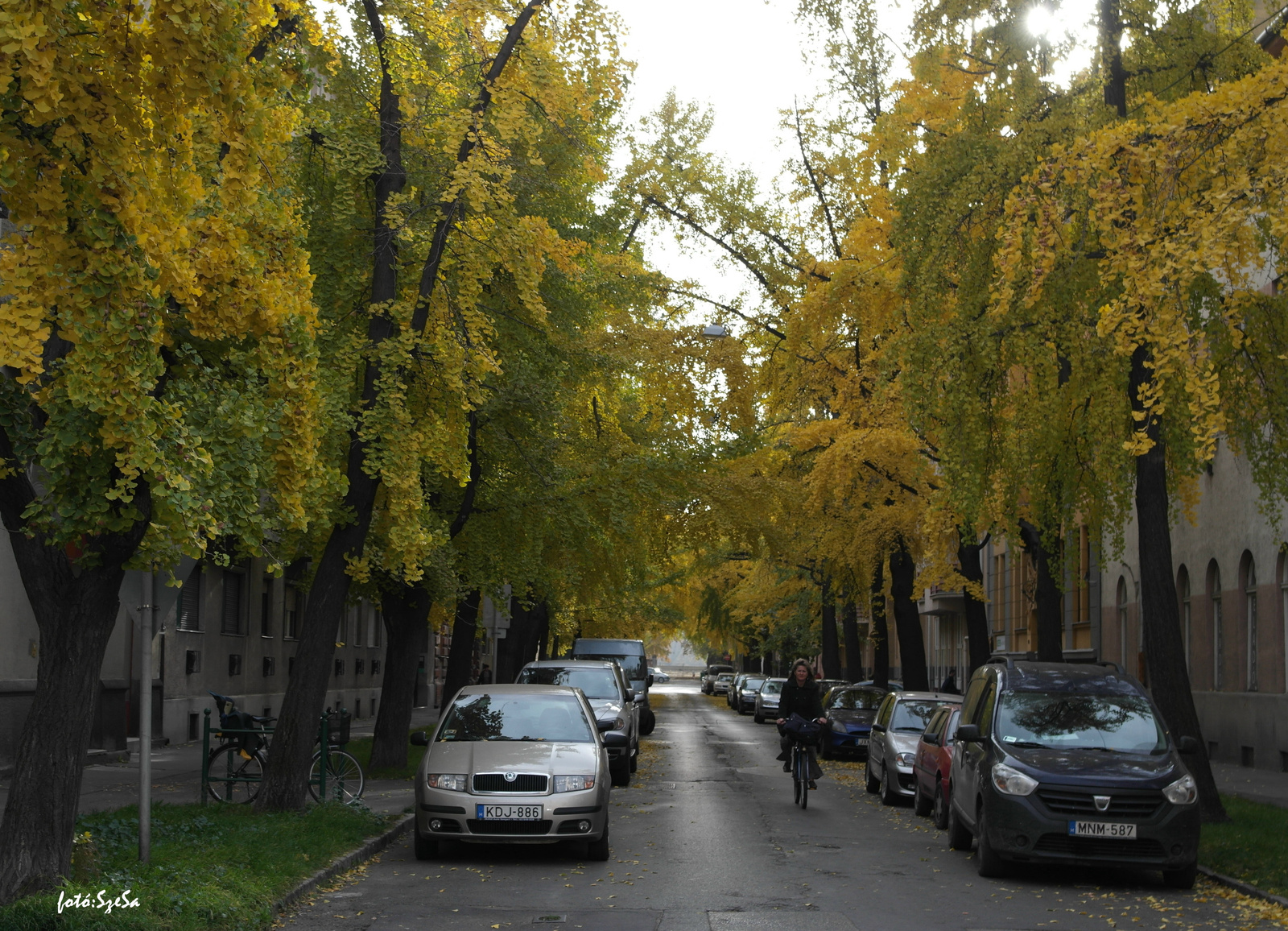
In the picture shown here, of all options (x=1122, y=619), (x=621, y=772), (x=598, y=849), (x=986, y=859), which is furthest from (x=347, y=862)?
(x=1122, y=619)

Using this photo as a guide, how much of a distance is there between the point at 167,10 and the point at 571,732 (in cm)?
870

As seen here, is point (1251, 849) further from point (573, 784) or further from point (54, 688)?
point (54, 688)

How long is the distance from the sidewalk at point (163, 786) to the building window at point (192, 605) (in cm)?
373

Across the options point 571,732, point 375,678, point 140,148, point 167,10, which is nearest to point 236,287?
point 140,148

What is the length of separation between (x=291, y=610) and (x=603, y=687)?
15.2 m

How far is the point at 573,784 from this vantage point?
12.6m

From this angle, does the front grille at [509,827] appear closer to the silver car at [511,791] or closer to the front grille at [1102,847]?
the silver car at [511,791]

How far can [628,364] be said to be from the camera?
22.1 metres

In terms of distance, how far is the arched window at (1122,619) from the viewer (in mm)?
34453

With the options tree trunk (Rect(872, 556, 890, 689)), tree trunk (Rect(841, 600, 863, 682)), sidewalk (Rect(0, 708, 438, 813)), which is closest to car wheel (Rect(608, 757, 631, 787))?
sidewalk (Rect(0, 708, 438, 813))

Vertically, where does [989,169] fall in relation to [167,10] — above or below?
above

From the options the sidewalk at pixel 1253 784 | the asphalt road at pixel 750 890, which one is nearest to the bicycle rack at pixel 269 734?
the asphalt road at pixel 750 890

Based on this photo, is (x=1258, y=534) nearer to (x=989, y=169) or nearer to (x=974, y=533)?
(x=974, y=533)

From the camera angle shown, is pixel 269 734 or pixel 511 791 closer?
pixel 511 791
